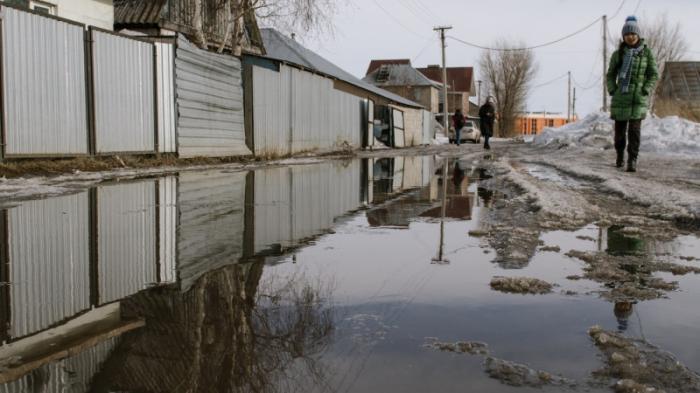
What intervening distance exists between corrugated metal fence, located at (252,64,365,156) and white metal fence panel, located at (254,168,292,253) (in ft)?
20.4

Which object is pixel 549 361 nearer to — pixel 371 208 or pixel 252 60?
pixel 371 208

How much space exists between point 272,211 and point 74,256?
89.5 inches

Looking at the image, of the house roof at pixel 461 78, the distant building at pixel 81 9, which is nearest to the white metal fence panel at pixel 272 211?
the distant building at pixel 81 9

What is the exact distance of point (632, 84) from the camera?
10.0m

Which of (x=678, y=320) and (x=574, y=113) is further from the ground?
(x=574, y=113)

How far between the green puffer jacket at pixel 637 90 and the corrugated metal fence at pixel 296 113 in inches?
315

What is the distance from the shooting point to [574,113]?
11669 cm

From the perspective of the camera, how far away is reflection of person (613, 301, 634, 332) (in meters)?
2.35

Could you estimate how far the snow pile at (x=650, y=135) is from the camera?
55.4 ft

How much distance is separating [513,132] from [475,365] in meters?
89.6

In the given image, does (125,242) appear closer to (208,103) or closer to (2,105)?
(2,105)

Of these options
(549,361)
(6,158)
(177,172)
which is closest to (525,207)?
(549,361)

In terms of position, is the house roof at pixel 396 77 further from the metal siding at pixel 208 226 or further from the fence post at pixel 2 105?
the metal siding at pixel 208 226

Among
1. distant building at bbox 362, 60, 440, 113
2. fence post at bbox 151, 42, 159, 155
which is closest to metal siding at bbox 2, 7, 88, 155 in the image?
fence post at bbox 151, 42, 159, 155
